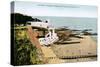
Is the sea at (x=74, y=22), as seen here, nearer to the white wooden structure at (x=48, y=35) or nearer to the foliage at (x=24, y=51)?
the white wooden structure at (x=48, y=35)

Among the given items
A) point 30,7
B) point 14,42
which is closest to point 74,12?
point 30,7

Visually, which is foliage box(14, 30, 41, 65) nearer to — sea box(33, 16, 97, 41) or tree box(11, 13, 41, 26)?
tree box(11, 13, 41, 26)

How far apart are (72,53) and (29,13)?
408 mm

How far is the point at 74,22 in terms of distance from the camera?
1.47 m

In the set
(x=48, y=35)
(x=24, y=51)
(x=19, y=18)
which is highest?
(x=19, y=18)

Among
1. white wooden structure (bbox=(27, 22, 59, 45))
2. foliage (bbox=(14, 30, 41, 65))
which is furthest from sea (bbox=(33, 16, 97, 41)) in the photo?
foliage (bbox=(14, 30, 41, 65))

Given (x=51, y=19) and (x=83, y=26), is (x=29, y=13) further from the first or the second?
(x=83, y=26)

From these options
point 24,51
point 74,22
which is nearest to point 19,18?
point 24,51

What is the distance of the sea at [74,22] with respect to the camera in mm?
1413

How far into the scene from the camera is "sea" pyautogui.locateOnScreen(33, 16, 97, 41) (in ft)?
4.64

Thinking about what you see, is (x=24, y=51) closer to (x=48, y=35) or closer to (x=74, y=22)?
(x=48, y=35)

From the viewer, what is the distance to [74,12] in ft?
4.85

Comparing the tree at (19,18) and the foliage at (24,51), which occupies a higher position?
the tree at (19,18)

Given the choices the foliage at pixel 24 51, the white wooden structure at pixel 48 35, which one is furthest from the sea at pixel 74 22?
the foliage at pixel 24 51
